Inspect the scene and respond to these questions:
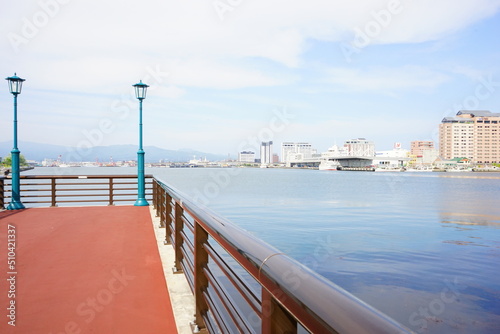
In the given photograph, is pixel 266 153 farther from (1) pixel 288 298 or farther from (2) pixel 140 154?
(1) pixel 288 298

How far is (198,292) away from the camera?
2.48 m

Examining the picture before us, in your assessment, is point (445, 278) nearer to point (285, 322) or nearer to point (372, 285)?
point (372, 285)

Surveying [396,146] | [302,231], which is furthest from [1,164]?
[396,146]

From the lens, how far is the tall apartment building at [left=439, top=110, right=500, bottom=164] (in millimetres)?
142375

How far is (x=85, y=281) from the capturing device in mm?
3801

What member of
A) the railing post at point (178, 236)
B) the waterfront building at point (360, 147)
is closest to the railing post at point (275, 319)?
the railing post at point (178, 236)

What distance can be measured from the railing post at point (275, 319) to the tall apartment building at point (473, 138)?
163 m

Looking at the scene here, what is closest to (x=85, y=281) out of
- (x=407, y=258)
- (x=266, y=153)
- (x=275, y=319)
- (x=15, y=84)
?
(x=275, y=319)

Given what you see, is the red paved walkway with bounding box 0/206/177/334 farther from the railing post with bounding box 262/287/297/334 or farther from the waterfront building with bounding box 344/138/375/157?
the waterfront building with bounding box 344/138/375/157

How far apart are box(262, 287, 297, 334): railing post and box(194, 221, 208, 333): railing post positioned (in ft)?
4.37

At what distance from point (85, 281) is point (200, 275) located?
1.93 m

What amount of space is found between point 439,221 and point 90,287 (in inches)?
794

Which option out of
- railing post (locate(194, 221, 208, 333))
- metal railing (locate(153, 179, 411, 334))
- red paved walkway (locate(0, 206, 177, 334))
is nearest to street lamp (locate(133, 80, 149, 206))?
red paved walkway (locate(0, 206, 177, 334))

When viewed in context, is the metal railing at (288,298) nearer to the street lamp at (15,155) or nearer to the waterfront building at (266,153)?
the street lamp at (15,155)
